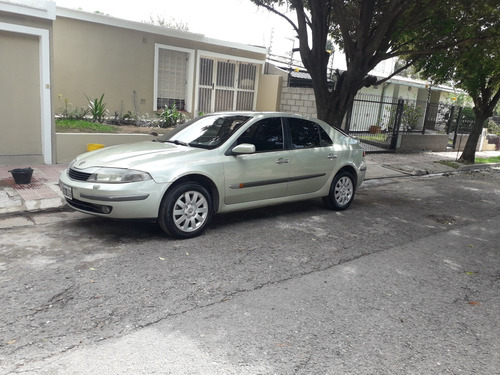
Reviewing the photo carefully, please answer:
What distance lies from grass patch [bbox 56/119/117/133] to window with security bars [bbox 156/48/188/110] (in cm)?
360

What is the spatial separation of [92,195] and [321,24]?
6.87 meters

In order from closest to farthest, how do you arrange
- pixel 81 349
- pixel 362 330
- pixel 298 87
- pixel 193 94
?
pixel 81 349 → pixel 362 330 → pixel 193 94 → pixel 298 87

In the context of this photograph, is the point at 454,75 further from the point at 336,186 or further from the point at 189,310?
the point at 189,310

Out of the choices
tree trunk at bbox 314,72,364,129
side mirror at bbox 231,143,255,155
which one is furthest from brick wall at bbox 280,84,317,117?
side mirror at bbox 231,143,255,155

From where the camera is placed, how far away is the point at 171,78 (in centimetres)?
1462

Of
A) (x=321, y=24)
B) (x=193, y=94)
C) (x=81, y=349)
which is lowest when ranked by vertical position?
(x=81, y=349)

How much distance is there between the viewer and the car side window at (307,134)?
22.1ft

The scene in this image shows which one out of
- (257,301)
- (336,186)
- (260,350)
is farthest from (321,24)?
(260,350)

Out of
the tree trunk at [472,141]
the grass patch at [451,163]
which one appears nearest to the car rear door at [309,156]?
the grass patch at [451,163]

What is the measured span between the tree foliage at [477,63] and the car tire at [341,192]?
5567mm

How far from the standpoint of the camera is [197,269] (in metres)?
4.61

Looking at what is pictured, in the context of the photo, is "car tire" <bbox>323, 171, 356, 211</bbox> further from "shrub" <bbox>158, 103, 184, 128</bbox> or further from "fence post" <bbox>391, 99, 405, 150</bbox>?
"fence post" <bbox>391, 99, 405, 150</bbox>

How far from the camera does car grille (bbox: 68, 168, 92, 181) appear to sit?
5320mm

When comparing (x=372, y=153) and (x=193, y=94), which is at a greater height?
(x=193, y=94)
